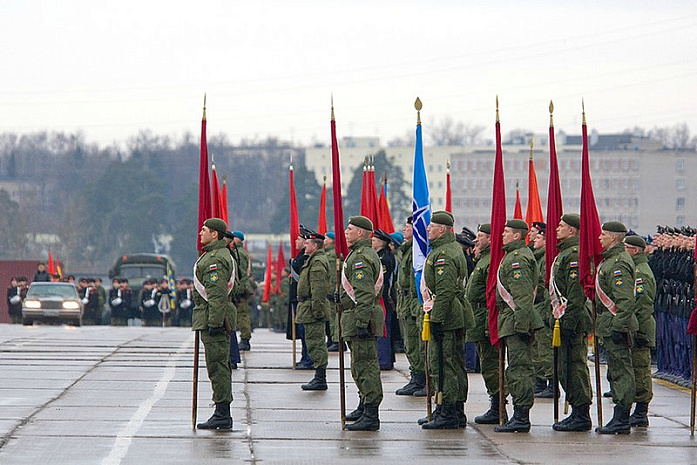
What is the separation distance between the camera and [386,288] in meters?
20.7

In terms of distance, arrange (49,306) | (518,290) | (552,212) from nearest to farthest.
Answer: (518,290) < (552,212) < (49,306)

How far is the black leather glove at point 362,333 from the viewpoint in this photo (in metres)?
14.4

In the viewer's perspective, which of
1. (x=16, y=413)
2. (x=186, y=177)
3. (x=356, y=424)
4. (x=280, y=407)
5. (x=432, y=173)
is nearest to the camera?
(x=356, y=424)

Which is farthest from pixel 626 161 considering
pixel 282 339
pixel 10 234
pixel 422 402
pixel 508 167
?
pixel 422 402

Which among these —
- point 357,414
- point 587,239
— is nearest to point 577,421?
point 587,239

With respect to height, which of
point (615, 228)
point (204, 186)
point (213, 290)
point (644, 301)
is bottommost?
point (644, 301)

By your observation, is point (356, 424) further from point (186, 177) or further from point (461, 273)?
point (186, 177)

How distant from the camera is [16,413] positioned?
15.4 meters

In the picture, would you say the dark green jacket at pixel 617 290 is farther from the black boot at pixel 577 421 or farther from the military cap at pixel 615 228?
the black boot at pixel 577 421

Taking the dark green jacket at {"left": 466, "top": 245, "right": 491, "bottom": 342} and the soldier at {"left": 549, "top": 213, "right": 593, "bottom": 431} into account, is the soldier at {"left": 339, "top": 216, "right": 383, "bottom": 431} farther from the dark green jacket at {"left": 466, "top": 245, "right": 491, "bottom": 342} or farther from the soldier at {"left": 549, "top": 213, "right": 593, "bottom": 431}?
the soldier at {"left": 549, "top": 213, "right": 593, "bottom": 431}

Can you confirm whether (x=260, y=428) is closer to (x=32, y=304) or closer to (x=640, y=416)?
(x=640, y=416)

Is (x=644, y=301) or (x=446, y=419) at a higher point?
(x=644, y=301)

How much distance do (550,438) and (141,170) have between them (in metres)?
105

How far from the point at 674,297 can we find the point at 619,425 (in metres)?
5.52
